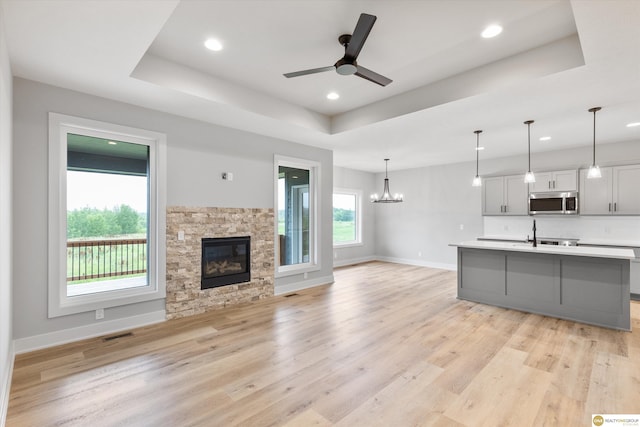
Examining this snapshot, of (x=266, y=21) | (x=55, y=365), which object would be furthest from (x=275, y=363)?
(x=266, y=21)

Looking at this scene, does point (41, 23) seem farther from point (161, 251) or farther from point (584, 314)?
point (584, 314)

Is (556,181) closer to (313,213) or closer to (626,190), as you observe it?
(626,190)

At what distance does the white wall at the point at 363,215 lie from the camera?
8500 millimetres

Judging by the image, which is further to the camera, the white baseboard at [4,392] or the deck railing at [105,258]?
the deck railing at [105,258]

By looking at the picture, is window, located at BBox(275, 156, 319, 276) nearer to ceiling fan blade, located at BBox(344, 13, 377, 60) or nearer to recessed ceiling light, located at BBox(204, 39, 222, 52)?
recessed ceiling light, located at BBox(204, 39, 222, 52)

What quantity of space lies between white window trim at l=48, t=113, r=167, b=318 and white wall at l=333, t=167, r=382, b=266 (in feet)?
16.4

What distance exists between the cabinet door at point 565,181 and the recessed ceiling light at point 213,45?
21.8ft

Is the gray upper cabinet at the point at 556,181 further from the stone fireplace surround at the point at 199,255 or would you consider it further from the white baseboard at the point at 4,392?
the white baseboard at the point at 4,392

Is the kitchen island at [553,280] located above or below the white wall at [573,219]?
below

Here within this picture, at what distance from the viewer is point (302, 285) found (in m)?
5.79

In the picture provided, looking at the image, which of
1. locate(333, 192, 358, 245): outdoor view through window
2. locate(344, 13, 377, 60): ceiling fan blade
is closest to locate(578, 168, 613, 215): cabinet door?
locate(333, 192, 358, 245): outdoor view through window

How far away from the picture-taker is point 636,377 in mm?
2641

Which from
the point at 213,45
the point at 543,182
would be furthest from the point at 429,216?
the point at 213,45

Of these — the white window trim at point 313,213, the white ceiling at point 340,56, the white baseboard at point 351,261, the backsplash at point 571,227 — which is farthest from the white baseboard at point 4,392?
the backsplash at point 571,227
